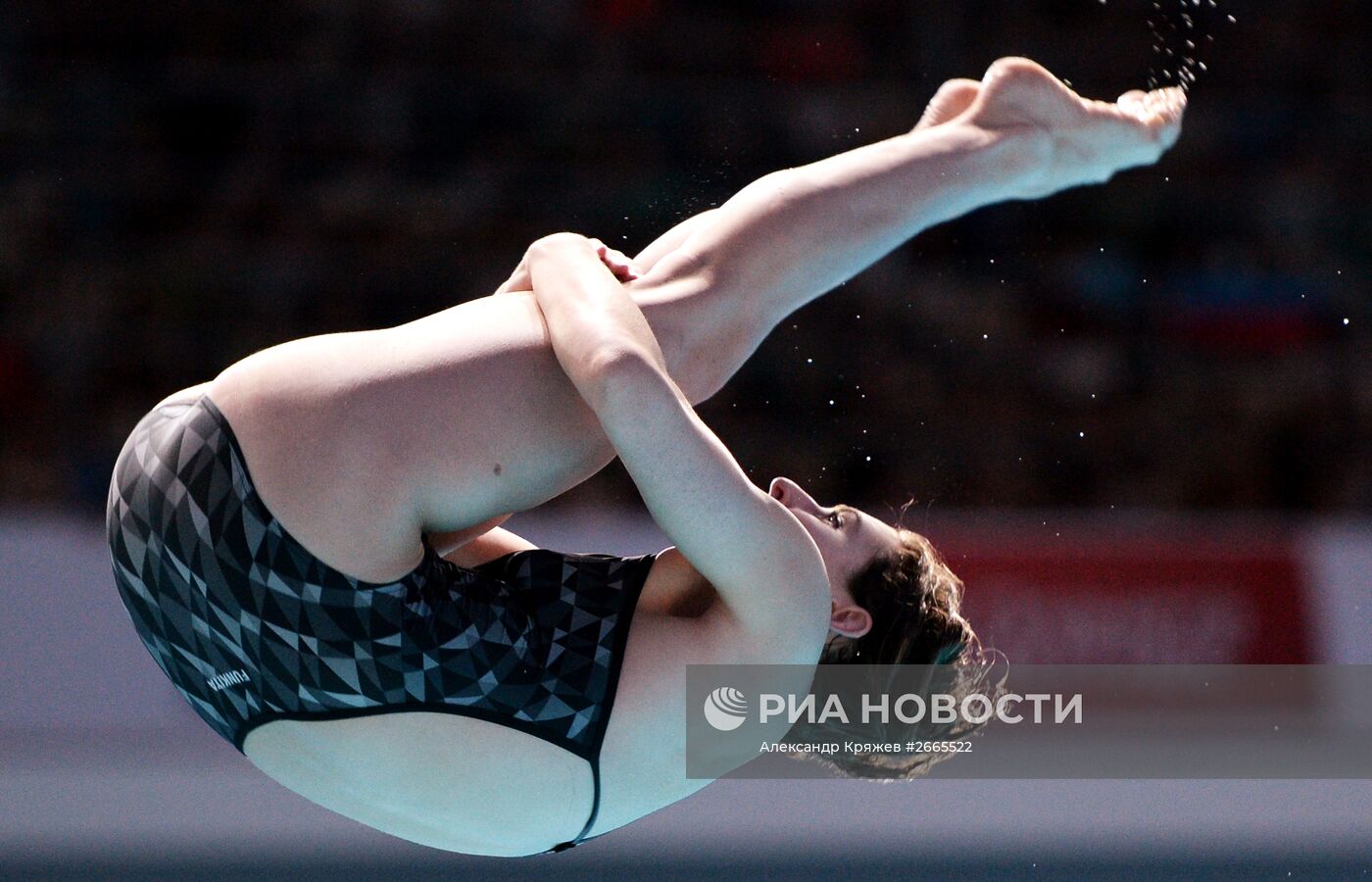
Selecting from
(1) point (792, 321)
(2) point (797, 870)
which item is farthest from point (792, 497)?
(1) point (792, 321)

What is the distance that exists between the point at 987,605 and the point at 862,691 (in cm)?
262

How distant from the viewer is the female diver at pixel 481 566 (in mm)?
1632

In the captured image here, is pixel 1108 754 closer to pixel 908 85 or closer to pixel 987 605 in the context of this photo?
pixel 987 605

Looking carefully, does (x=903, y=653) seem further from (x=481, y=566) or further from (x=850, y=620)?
(x=481, y=566)

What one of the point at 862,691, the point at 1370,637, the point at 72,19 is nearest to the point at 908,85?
the point at 1370,637

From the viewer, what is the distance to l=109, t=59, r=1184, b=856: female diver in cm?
163

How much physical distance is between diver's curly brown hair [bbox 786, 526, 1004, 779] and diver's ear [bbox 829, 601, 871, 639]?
0.04 feet

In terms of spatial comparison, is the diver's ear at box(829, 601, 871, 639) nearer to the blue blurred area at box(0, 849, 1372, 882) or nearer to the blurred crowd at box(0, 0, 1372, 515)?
the blue blurred area at box(0, 849, 1372, 882)

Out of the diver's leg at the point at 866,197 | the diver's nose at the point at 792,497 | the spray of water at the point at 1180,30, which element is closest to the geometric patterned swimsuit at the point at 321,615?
the diver's nose at the point at 792,497

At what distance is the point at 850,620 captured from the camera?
6.15ft

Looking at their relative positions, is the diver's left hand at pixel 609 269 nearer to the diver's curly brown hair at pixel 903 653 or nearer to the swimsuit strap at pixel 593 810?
the diver's curly brown hair at pixel 903 653

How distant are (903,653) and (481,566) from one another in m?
0.54

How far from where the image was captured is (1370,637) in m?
4.57

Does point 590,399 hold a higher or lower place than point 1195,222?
lower
